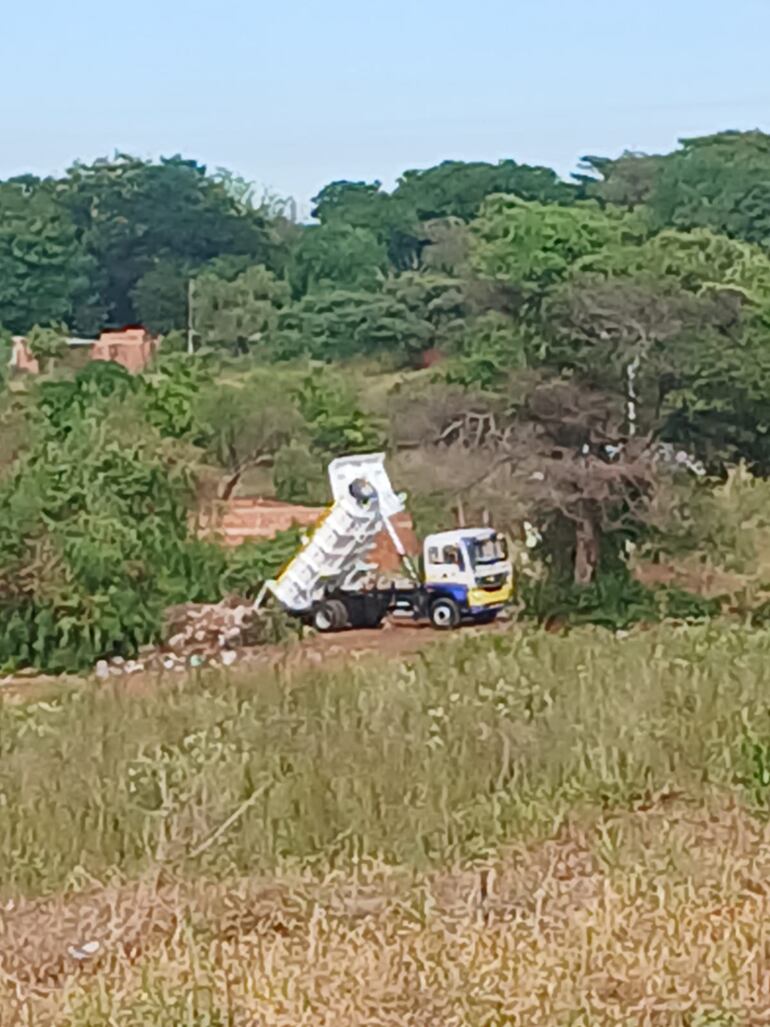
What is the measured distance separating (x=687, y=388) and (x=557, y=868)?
39.0ft

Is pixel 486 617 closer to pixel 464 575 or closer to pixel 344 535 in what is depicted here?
pixel 464 575

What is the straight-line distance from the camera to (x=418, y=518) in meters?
14.9

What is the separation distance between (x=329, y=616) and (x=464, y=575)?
3.84ft

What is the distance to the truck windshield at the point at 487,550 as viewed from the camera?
13547 millimetres

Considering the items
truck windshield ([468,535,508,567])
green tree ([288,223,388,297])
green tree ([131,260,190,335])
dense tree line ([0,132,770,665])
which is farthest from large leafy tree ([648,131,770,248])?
truck windshield ([468,535,508,567])

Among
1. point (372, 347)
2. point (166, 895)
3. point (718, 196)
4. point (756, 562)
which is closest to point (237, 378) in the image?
point (372, 347)

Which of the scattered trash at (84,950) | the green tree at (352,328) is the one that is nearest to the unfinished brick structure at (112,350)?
the green tree at (352,328)

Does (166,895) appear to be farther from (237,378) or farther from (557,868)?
(237,378)

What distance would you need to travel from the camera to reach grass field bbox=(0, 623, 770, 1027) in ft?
7.06

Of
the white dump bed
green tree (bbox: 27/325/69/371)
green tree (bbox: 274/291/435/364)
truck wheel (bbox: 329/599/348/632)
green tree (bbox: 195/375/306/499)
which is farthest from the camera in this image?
green tree (bbox: 274/291/435/364)

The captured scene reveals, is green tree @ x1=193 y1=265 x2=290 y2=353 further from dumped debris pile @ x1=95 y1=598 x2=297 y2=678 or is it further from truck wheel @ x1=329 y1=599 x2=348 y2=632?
truck wheel @ x1=329 y1=599 x2=348 y2=632

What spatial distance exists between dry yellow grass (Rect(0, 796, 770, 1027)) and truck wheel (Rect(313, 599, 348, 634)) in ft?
35.9

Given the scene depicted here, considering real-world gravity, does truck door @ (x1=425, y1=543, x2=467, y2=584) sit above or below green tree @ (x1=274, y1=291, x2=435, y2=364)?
below

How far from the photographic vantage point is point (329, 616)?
548 inches
